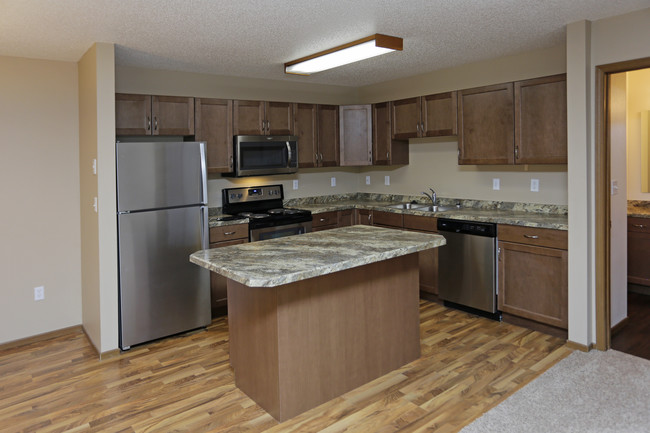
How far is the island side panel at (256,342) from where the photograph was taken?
2699 millimetres

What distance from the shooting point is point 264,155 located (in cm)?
503

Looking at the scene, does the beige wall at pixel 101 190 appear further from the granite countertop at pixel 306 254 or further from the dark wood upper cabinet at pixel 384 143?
the dark wood upper cabinet at pixel 384 143

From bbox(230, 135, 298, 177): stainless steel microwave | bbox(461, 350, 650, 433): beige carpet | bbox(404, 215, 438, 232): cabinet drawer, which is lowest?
bbox(461, 350, 650, 433): beige carpet

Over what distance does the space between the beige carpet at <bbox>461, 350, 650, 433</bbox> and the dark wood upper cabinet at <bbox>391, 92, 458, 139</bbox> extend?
2.40 metres

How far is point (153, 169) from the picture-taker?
385 centimetres

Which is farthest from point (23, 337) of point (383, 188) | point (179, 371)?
point (383, 188)

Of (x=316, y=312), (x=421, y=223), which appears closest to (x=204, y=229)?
(x=316, y=312)

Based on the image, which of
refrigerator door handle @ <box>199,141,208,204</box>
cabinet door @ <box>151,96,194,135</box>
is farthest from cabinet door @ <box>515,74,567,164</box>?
cabinet door @ <box>151,96,194,135</box>

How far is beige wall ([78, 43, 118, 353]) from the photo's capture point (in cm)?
355

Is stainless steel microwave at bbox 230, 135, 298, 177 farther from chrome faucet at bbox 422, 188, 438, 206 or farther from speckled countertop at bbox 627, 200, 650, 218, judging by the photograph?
speckled countertop at bbox 627, 200, 650, 218

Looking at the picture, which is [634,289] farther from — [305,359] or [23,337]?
[23,337]

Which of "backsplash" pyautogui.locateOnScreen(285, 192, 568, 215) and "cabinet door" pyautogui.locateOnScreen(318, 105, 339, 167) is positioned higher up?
"cabinet door" pyautogui.locateOnScreen(318, 105, 339, 167)

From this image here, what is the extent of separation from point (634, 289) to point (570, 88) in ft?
8.68

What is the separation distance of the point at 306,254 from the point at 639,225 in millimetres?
3777
